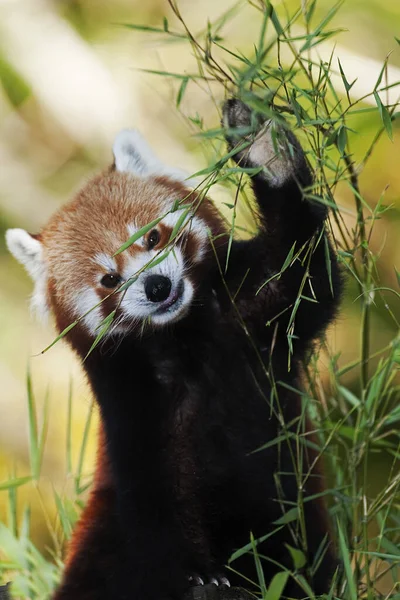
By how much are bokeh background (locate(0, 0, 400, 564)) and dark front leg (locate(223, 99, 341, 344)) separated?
1.98 metres

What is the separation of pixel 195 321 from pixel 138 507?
0.53 m

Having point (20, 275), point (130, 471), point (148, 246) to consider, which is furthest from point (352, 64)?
point (20, 275)

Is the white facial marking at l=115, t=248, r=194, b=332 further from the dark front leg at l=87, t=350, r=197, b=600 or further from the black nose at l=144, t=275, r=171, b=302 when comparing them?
the dark front leg at l=87, t=350, r=197, b=600

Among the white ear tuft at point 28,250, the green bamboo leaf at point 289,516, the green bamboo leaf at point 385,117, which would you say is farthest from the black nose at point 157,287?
the green bamboo leaf at point 385,117

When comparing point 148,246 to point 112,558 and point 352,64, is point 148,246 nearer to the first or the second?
point 112,558

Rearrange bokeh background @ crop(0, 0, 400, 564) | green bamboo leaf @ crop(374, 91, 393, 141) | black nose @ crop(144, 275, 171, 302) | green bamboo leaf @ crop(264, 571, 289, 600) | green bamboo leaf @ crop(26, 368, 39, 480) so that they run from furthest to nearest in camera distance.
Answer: bokeh background @ crop(0, 0, 400, 564), green bamboo leaf @ crop(26, 368, 39, 480), black nose @ crop(144, 275, 171, 302), green bamboo leaf @ crop(264, 571, 289, 600), green bamboo leaf @ crop(374, 91, 393, 141)

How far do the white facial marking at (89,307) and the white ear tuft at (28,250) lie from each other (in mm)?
224

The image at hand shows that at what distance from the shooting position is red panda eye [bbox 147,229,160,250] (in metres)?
2.42

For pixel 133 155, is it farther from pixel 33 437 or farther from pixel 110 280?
pixel 33 437

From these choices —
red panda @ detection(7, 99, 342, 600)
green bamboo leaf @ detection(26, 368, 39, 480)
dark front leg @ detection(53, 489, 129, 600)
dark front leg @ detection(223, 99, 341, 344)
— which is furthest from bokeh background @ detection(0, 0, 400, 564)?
dark front leg @ detection(223, 99, 341, 344)

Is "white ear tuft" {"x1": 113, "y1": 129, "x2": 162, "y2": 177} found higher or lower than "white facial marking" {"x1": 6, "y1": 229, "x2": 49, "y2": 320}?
higher

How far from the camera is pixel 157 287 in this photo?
2293mm

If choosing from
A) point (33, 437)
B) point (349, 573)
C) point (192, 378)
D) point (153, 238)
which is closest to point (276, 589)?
point (349, 573)

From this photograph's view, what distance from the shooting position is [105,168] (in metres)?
2.77
